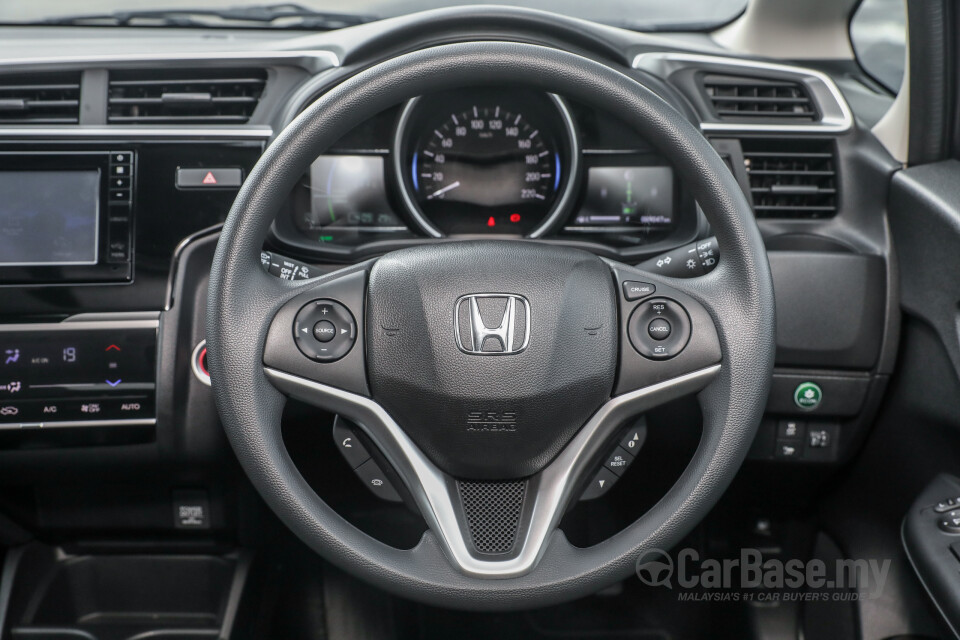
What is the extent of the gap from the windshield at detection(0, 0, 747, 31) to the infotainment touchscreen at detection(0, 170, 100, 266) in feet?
1.65

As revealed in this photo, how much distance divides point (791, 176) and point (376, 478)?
0.91m

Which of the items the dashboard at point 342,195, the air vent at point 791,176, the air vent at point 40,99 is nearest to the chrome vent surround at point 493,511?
the dashboard at point 342,195

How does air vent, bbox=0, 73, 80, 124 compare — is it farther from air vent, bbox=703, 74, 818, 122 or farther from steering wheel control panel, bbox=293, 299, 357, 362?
air vent, bbox=703, 74, 818, 122

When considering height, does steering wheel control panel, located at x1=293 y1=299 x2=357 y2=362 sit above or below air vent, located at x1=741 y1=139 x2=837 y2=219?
below

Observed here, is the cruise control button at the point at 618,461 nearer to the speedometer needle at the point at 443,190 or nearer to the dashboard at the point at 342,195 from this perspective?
the dashboard at the point at 342,195

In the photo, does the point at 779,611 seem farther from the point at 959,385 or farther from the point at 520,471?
the point at 520,471

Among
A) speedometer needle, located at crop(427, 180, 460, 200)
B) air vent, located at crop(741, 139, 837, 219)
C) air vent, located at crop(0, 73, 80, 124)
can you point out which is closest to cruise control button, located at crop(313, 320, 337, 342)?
speedometer needle, located at crop(427, 180, 460, 200)

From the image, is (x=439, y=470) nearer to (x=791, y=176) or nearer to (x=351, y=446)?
(x=351, y=446)

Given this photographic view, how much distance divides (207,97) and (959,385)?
4.22 feet

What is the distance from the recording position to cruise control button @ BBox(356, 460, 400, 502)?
1229mm

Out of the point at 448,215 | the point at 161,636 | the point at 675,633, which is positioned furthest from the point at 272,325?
the point at 675,633

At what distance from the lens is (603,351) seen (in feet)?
3.84

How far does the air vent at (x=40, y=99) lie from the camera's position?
1.50 m

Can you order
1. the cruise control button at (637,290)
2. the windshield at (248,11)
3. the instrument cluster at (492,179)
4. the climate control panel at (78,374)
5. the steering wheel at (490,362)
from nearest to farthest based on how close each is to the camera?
the steering wheel at (490,362), the cruise control button at (637,290), the climate control panel at (78,374), the instrument cluster at (492,179), the windshield at (248,11)
